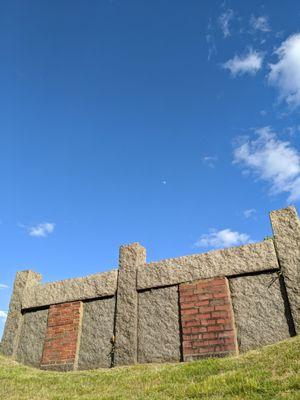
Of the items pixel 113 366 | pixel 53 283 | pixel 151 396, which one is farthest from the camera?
pixel 53 283

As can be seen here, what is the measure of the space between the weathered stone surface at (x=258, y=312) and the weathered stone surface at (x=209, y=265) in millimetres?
241

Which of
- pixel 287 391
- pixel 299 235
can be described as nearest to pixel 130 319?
pixel 299 235

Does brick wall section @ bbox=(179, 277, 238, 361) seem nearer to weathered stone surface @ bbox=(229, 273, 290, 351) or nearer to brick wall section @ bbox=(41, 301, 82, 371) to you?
weathered stone surface @ bbox=(229, 273, 290, 351)

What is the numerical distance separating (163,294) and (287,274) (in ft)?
8.36

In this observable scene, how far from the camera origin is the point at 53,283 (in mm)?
10156

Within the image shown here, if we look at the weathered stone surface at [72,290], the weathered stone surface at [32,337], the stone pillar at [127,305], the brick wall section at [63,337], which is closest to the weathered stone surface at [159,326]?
the stone pillar at [127,305]

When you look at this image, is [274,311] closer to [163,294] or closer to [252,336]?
[252,336]

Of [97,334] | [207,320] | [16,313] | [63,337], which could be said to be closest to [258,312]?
[207,320]

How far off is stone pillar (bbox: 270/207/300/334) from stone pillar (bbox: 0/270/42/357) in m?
6.51

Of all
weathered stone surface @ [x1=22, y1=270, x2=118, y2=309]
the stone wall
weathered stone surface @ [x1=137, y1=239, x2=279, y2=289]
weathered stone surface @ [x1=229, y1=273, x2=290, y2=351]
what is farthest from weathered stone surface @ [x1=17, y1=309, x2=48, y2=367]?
weathered stone surface @ [x1=229, y1=273, x2=290, y2=351]

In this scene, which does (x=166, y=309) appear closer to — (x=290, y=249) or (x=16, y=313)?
(x=290, y=249)

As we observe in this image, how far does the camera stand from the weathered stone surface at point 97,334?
8.57 m

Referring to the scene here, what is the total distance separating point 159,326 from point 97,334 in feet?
5.17

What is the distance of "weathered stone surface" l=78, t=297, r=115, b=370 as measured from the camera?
8.57 metres
